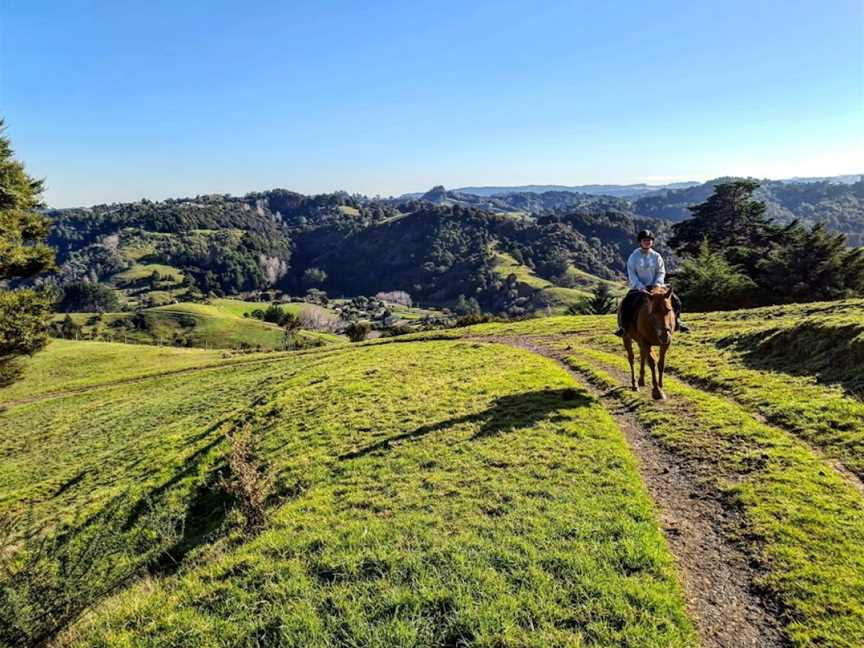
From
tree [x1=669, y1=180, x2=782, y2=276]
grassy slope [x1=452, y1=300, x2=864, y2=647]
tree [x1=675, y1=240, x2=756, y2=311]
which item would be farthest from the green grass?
tree [x1=669, y1=180, x2=782, y2=276]

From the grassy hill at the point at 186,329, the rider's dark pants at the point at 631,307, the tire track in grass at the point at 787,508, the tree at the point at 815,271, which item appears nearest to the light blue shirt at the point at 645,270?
the rider's dark pants at the point at 631,307

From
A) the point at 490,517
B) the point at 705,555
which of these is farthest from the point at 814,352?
the point at 490,517

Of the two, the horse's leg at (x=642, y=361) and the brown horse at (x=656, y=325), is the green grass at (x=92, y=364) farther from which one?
the brown horse at (x=656, y=325)

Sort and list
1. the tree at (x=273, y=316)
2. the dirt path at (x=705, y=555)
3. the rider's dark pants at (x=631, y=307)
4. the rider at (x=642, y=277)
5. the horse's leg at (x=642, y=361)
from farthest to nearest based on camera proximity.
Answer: the tree at (x=273, y=316)
the rider at (x=642, y=277)
the rider's dark pants at (x=631, y=307)
the horse's leg at (x=642, y=361)
the dirt path at (x=705, y=555)

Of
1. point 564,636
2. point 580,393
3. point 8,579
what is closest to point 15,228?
point 8,579

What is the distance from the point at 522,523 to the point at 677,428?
5.71 metres

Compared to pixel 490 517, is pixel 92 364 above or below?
below

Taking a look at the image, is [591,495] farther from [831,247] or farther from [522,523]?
[831,247]

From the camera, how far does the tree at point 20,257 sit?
25.8 metres

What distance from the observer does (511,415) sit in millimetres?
13586

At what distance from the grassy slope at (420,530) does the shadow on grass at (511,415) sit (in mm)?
84

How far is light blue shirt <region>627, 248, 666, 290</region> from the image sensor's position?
14.7m

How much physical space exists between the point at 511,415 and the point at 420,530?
20.3 ft

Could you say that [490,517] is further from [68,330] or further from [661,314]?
[68,330]
